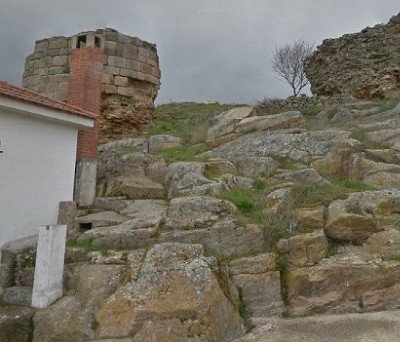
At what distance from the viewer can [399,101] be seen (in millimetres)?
12430

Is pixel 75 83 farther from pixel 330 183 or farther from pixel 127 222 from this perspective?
pixel 330 183

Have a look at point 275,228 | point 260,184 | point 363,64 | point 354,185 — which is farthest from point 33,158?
point 363,64

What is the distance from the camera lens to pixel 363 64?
15.3 metres

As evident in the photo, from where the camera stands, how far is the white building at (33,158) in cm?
588

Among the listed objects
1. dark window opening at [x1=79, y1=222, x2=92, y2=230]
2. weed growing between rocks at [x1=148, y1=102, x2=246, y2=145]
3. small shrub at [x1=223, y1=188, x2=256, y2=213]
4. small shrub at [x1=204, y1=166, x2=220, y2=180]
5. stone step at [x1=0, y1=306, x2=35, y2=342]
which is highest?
weed growing between rocks at [x1=148, y1=102, x2=246, y2=145]

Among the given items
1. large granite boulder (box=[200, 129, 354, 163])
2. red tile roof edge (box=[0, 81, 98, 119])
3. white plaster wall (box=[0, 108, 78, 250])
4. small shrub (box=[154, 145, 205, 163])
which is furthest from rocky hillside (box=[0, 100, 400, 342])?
red tile roof edge (box=[0, 81, 98, 119])

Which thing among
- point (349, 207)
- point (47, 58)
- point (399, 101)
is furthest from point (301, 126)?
point (47, 58)

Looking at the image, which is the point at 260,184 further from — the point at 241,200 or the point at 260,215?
A: the point at 260,215

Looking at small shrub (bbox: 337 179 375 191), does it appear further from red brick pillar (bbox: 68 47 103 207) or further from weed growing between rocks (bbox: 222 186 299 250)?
red brick pillar (bbox: 68 47 103 207)

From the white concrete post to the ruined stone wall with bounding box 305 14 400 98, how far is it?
13137mm

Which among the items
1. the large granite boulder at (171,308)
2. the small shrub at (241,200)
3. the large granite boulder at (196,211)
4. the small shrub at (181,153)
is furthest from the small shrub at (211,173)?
the large granite boulder at (171,308)

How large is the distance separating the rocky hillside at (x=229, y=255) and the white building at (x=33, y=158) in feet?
1.57

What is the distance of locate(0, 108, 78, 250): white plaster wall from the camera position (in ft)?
19.4

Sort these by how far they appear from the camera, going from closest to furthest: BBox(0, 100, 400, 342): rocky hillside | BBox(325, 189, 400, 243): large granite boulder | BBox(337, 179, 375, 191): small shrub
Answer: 1. BBox(0, 100, 400, 342): rocky hillside
2. BBox(325, 189, 400, 243): large granite boulder
3. BBox(337, 179, 375, 191): small shrub
